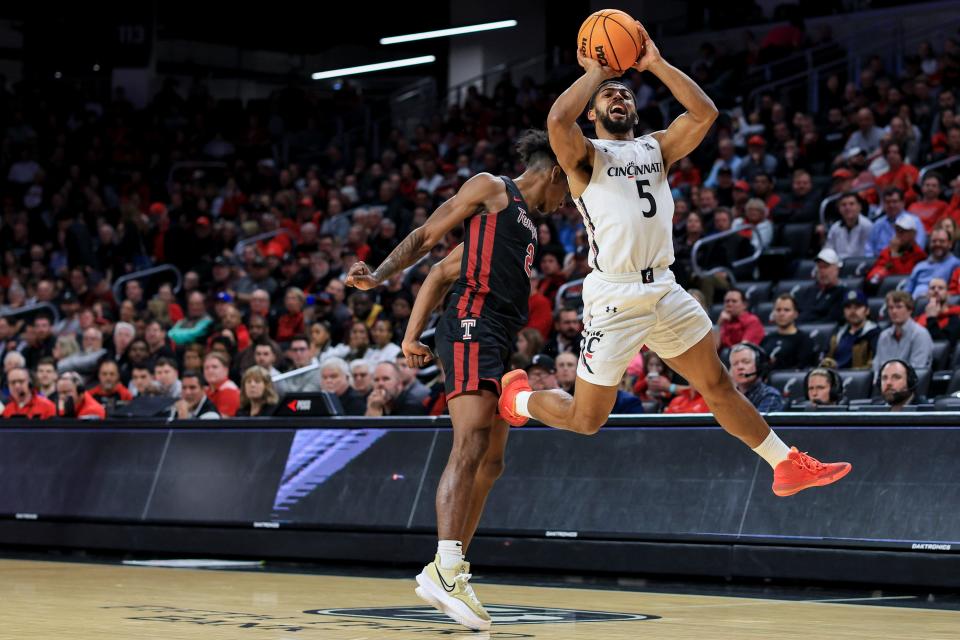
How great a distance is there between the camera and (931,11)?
73.2ft

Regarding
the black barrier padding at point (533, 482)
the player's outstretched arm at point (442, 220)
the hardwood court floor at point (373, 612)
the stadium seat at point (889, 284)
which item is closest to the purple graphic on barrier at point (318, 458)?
the black barrier padding at point (533, 482)

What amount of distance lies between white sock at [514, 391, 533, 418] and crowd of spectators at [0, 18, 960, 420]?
11.9ft

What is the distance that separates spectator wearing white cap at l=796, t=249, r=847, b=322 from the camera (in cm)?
1355

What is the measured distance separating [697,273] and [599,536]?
19.7 ft

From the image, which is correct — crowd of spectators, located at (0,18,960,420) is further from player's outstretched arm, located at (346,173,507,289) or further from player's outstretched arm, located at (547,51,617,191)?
player's outstretched arm, located at (547,51,617,191)

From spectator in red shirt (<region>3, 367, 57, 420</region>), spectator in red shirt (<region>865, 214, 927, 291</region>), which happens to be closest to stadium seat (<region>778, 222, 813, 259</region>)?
spectator in red shirt (<region>865, 214, 927, 291</region>)

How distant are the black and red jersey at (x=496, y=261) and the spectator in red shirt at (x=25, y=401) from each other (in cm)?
775

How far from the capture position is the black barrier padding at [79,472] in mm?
11594

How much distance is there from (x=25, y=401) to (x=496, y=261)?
8.12 meters

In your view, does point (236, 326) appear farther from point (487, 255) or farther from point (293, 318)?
point (487, 255)

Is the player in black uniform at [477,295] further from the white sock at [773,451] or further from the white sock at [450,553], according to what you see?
the white sock at [773,451]

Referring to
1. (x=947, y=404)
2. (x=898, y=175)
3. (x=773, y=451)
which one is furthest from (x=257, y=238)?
(x=773, y=451)

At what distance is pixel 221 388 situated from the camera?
1316 centimetres

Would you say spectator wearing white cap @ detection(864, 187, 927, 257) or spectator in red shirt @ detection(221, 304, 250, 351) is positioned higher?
spectator wearing white cap @ detection(864, 187, 927, 257)
